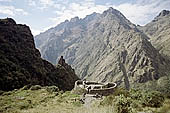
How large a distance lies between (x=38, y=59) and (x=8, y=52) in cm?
1311

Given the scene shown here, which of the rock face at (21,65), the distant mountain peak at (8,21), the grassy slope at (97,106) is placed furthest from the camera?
the distant mountain peak at (8,21)

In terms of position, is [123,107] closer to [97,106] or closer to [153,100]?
[153,100]

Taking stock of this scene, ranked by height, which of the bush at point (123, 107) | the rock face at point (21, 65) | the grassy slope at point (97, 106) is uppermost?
the rock face at point (21, 65)

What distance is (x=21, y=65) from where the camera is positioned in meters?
70.1

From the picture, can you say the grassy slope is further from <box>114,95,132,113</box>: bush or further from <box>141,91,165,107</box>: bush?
<box>141,91,165,107</box>: bush

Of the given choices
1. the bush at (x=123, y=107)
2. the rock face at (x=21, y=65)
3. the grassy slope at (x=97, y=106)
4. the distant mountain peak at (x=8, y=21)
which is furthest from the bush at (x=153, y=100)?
the distant mountain peak at (x=8, y=21)

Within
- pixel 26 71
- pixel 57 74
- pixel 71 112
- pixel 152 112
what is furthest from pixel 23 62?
pixel 152 112

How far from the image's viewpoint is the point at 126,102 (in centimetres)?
1316

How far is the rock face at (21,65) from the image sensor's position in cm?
5851

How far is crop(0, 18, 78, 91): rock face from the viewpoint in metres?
58.5

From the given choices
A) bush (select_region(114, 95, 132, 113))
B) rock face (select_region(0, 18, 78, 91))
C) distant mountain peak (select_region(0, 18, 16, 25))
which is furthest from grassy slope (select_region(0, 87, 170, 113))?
distant mountain peak (select_region(0, 18, 16, 25))

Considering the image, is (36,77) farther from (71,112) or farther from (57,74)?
(71,112)

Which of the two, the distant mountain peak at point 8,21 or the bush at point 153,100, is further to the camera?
the distant mountain peak at point 8,21

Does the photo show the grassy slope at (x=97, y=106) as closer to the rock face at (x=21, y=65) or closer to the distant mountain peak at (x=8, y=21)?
the rock face at (x=21, y=65)
